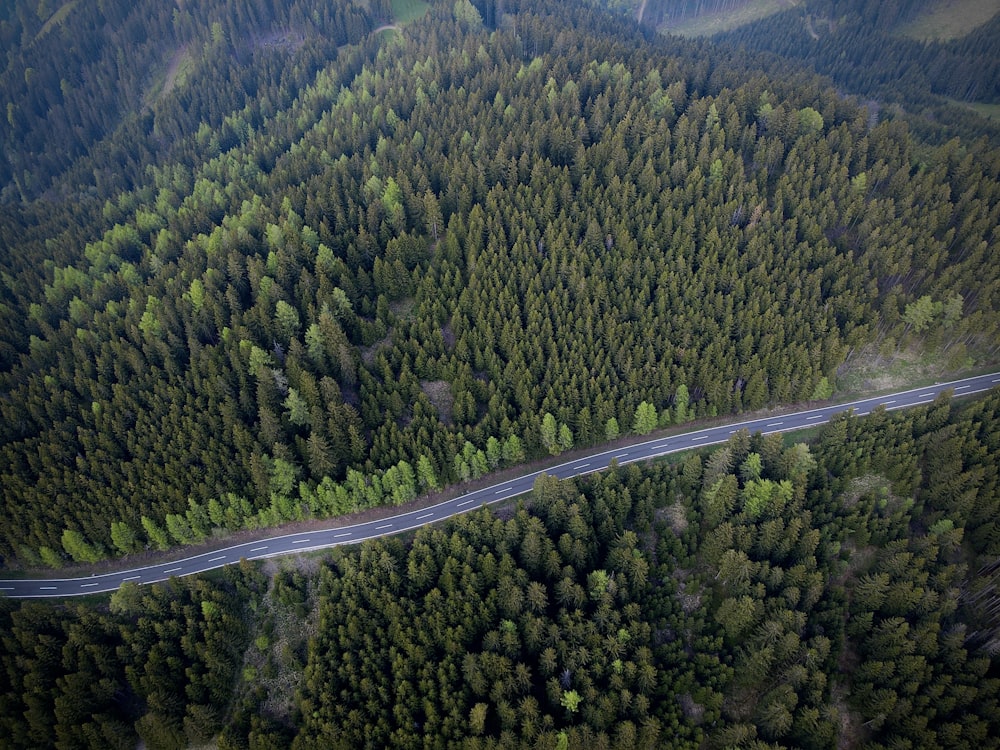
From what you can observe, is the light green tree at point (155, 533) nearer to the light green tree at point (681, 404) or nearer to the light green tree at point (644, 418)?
the light green tree at point (644, 418)

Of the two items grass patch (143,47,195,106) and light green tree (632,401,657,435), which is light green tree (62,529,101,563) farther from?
grass patch (143,47,195,106)

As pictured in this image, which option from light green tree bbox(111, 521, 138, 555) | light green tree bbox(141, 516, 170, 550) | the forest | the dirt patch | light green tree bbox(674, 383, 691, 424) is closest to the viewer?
the forest

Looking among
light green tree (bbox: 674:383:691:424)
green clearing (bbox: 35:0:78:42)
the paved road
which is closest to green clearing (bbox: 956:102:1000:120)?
the paved road

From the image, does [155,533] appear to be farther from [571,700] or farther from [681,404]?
[681,404]

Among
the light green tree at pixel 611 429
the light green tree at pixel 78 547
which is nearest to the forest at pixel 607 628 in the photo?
the light green tree at pixel 78 547

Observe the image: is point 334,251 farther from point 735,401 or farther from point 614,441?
point 735,401

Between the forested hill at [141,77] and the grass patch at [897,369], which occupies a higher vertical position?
the forested hill at [141,77]
